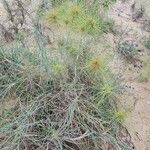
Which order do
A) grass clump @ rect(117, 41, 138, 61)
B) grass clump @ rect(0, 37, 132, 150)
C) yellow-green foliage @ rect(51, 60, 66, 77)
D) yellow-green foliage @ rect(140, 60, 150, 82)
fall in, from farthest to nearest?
grass clump @ rect(117, 41, 138, 61), yellow-green foliage @ rect(140, 60, 150, 82), yellow-green foliage @ rect(51, 60, 66, 77), grass clump @ rect(0, 37, 132, 150)

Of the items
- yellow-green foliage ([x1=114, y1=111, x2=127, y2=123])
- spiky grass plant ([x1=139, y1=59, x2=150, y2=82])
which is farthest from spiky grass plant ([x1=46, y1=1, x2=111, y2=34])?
spiky grass plant ([x1=139, y1=59, x2=150, y2=82])

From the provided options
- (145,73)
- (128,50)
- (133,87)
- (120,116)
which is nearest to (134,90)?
(133,87)

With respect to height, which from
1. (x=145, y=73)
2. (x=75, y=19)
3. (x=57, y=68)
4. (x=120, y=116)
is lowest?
(x=145, y=73)

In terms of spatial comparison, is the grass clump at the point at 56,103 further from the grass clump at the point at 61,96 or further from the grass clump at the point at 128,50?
the grass clump at the point at 128,50

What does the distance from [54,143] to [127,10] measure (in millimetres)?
2051

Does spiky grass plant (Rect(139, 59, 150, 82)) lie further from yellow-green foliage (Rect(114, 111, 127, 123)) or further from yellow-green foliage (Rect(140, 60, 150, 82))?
yellow-green foliage (Rect(114, 111, 127, 123))

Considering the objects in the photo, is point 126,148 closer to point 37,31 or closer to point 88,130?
point 88,130

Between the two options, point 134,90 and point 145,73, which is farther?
point 145,73

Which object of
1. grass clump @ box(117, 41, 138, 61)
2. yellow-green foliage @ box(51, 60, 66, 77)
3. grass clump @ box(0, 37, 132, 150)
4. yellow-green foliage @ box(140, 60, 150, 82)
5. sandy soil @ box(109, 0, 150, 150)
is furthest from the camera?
grass clump @ box(117, 41, 138, 61)

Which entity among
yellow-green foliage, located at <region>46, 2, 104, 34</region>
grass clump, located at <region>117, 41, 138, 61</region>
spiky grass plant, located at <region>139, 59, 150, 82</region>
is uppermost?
yellow-green foliage, located at <region>46, 2, 104, 34</region>

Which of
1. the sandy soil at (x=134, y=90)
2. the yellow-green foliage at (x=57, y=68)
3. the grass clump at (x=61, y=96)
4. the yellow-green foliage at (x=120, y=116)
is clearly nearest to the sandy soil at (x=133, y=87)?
the sandy soil at (x=134, y=90)

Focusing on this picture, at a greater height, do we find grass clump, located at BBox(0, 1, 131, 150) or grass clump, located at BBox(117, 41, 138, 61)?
grass clump, located at BBox(0, 1, 131, 150)

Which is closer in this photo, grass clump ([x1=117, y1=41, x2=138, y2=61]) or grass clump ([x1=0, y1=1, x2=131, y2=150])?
grass clump ([x1=0, y1=1, x2=131, y2=150])

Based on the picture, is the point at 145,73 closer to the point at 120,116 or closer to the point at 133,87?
the point at 133,87
